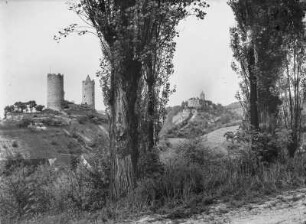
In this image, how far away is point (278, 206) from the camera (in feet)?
24.3

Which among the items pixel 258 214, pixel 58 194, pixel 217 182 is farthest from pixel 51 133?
pixel 258 214

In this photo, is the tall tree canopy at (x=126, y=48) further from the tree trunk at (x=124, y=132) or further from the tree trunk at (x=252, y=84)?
the tree trunk at (x=252, y=84)

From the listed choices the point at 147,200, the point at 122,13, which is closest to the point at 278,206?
the point at 147,200

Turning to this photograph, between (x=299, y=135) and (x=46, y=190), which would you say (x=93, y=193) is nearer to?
(x=46, y=190)

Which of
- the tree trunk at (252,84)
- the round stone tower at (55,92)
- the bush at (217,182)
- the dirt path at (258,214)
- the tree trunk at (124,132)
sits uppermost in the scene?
the round stone tower at (55,92)

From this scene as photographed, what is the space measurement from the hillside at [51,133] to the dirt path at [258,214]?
31.4 meters

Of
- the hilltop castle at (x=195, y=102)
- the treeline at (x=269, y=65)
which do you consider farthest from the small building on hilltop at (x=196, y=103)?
the treeline at (x=269, y=65)

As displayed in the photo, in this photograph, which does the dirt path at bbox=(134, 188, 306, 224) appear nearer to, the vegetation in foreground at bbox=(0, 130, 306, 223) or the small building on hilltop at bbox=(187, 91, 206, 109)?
the vegetation in foreground at bbox=(0, 130, 306, 223)

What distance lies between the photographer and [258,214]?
6.98 metres

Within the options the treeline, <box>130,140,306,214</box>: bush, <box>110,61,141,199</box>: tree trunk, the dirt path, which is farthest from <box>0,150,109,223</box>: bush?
the treeline

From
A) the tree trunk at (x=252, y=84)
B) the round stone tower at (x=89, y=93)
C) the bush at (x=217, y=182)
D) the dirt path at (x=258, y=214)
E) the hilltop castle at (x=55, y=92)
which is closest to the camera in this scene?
the dirt path at (x=258, y=214)

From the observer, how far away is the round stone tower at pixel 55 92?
71.8 metres

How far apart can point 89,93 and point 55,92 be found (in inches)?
323

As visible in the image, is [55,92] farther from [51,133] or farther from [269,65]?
[269,65]
